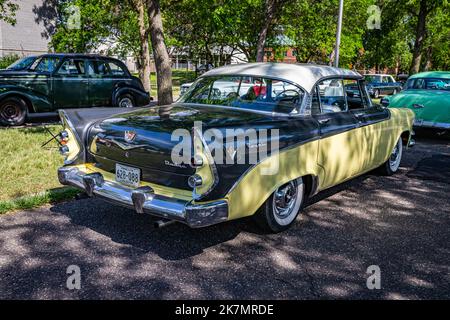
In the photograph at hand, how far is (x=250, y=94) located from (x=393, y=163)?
10.7 feet

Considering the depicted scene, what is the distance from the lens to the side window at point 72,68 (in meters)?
11.0

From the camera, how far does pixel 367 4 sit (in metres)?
25.7

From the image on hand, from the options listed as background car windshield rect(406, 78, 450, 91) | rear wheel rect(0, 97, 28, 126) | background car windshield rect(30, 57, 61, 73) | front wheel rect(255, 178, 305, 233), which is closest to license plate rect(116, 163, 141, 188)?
A: front wheel rect(255, 178, 305, 233)

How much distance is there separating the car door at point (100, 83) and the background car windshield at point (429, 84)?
8.08m

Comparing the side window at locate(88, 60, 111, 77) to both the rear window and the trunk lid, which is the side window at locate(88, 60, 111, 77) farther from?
the trunk lid

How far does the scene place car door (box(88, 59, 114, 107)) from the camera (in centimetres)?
1154

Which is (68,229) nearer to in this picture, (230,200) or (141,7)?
(230,200)

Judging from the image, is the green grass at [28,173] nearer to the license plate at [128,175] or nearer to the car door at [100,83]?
the license plate at [128,175]

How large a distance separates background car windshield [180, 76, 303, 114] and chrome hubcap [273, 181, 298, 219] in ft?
2.56

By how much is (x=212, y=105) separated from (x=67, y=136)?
62.8 inches

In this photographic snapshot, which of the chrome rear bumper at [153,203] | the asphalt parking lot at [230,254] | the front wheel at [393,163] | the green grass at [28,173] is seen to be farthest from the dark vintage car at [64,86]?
the front wheel at [393,163]

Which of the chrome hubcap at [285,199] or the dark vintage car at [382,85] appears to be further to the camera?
the dark vintage car at [382,85]

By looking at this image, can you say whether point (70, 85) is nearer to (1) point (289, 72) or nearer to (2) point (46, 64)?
(2) point (46, 64)
